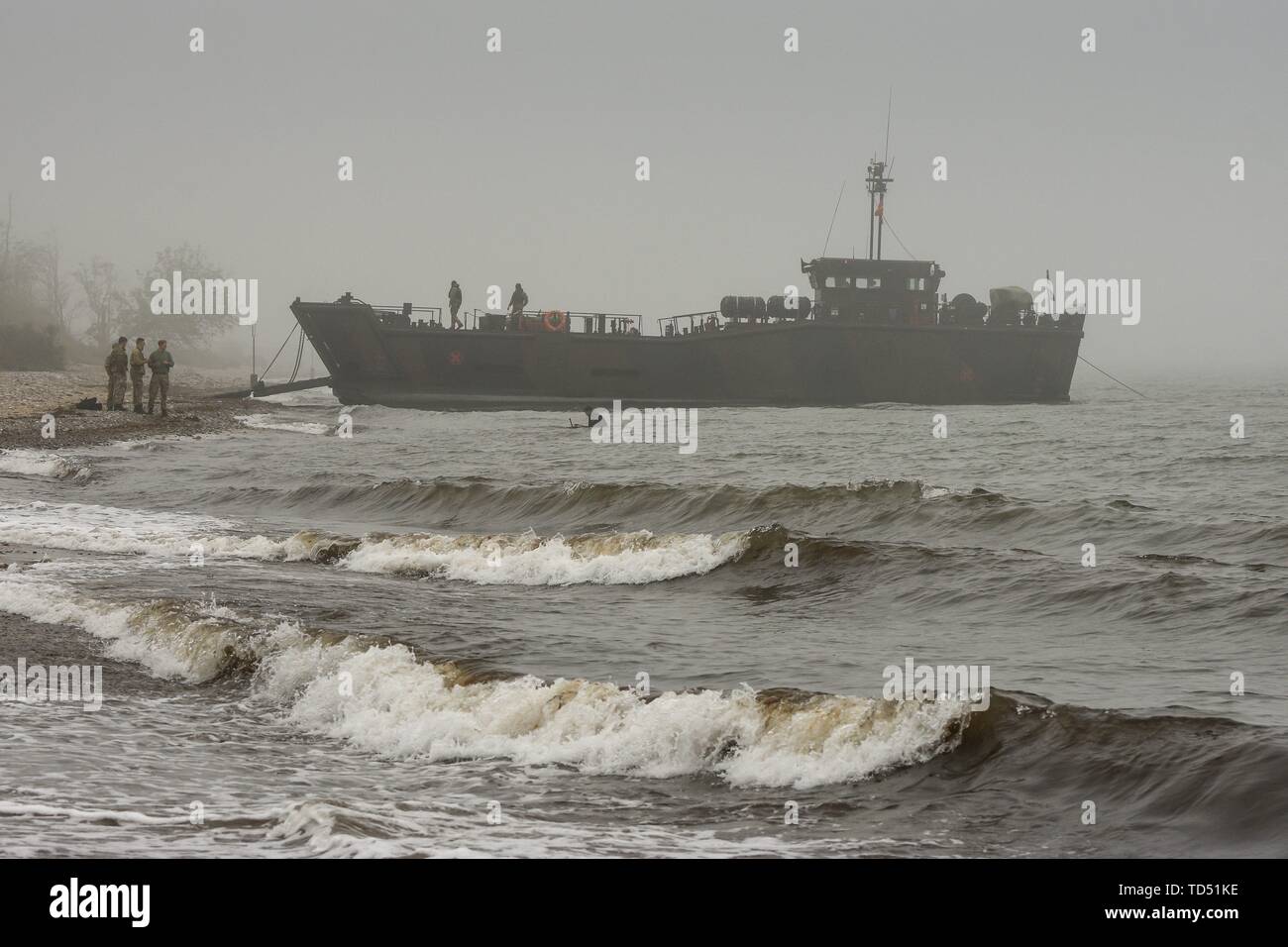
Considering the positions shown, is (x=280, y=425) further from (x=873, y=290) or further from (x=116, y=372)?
(x=873, y=290)

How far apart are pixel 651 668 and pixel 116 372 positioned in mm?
31316

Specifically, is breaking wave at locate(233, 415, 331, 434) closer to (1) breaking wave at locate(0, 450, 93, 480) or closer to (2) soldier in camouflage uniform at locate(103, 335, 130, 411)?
(2) soldier in camouflage uniform at locate(103, 335, 130, 411)

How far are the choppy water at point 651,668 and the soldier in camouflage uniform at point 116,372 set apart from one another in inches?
559

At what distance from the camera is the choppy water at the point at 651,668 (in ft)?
21.8

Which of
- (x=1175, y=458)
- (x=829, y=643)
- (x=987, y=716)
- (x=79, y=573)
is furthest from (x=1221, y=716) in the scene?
(x=1175, y=458)

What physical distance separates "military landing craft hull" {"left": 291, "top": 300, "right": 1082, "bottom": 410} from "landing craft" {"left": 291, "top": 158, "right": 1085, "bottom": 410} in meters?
0.04

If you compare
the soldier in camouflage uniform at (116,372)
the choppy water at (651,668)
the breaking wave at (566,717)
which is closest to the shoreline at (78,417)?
the soldier in camouflage uniform at (116,372)

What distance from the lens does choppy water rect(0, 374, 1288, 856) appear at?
664 centimetres

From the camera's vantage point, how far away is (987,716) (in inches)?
317

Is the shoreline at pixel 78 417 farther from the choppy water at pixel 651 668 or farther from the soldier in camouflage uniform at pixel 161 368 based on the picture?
the choppy water at pixel 651 668

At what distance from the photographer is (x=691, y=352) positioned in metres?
51.9

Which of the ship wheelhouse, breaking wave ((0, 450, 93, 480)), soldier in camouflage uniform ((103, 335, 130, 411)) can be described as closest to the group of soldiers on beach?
soldier in camouflage uniform ((103, 335, 130, 411))

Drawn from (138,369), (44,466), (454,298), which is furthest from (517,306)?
(44,466)

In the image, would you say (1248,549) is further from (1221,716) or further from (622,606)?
(1221,716)
